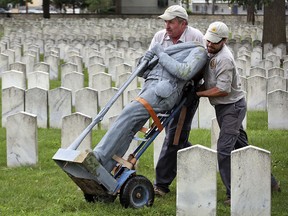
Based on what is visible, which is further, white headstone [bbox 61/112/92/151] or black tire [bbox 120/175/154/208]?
white headstone [bbox 61/112/92/151]

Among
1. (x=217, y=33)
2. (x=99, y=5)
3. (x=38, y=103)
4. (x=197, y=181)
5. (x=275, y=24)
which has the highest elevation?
(x=217, y=33)

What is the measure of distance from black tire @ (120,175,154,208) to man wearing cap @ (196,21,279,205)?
0.70m

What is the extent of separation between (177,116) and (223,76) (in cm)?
64

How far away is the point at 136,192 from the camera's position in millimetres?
7414

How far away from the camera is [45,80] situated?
14172 mm

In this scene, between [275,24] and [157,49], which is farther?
[275,24]

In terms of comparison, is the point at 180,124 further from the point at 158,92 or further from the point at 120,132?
the point at 120,132

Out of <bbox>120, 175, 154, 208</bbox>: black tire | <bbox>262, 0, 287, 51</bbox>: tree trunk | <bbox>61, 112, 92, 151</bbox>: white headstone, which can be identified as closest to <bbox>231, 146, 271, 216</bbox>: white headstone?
<bbox>120, 175, 154, 208</bbox>: black tire

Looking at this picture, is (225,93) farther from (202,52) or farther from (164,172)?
(164,172)

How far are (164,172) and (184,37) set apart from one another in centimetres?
129

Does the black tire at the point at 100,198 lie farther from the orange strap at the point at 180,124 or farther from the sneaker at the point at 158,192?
the orange strap at the point at 180,124

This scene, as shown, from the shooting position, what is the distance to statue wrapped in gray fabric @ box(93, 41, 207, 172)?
730 centimetres

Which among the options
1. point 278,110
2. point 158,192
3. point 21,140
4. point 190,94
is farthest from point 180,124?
point 278,110

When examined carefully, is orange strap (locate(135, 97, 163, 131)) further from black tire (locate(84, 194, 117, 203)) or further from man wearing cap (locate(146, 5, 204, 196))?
black tire (locate(84, 194, 117, 203))
